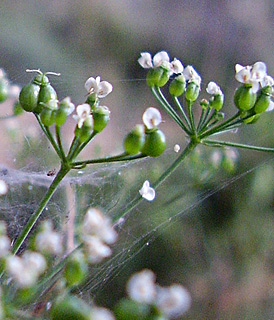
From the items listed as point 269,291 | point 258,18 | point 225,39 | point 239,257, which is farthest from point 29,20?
point 269,291

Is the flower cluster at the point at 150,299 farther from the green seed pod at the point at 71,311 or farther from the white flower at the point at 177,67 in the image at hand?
the white flower at the point at 177,67

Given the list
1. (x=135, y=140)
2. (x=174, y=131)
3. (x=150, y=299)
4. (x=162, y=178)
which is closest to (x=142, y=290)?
(x=150, y=299)

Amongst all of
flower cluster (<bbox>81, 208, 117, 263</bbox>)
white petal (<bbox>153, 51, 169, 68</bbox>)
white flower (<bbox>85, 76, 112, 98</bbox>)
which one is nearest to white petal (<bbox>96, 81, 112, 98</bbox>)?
white flower (<bbox>85, 76, 112, 98</bbox>)

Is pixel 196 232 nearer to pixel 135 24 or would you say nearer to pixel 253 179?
pixel 253 179

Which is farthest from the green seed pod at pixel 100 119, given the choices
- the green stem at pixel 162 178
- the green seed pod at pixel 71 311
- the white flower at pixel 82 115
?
the green seed pod at pixel 71 311

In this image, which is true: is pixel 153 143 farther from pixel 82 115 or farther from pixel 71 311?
pixel 71 311
